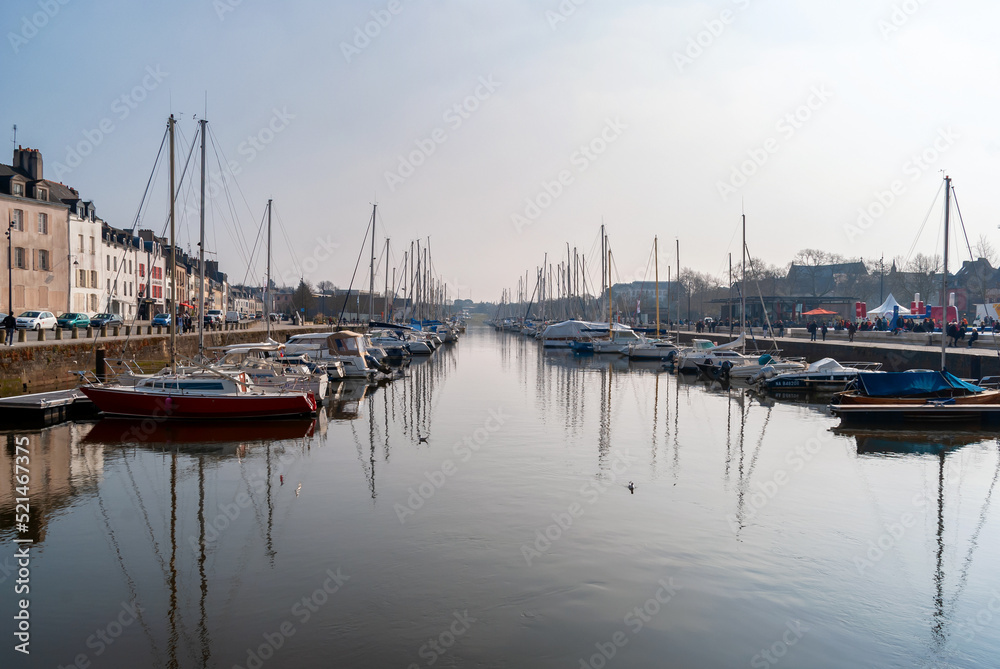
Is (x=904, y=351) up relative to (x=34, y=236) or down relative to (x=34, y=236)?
down

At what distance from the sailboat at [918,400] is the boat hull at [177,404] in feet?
71.4

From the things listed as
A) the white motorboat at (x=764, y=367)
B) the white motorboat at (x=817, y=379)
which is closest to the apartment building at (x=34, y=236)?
the white motorboat at (x=764, y=367)

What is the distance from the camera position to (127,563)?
12250 millimetres

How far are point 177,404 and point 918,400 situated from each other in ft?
90.0

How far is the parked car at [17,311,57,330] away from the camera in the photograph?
44.7m

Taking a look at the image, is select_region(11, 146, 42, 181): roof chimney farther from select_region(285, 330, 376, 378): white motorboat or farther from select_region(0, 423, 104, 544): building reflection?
select_region(0, 423, 104, 544): building reflection

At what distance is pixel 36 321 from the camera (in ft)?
151

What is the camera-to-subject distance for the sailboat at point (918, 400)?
2675 cm

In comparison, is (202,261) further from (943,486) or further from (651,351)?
(651,351)

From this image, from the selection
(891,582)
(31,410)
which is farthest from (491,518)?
(31,410)

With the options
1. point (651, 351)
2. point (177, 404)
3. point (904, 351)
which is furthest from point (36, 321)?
point (904, 351)

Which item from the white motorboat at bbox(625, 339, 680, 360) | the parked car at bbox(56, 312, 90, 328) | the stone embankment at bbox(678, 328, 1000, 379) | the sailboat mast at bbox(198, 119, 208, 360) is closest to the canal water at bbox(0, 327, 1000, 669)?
the sailboat mast at bbox(198, 119, 208, 360)

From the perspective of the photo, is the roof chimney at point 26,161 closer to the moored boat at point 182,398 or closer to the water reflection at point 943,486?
the moored boat at point 182,398

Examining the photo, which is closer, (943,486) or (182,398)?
(943,486)
